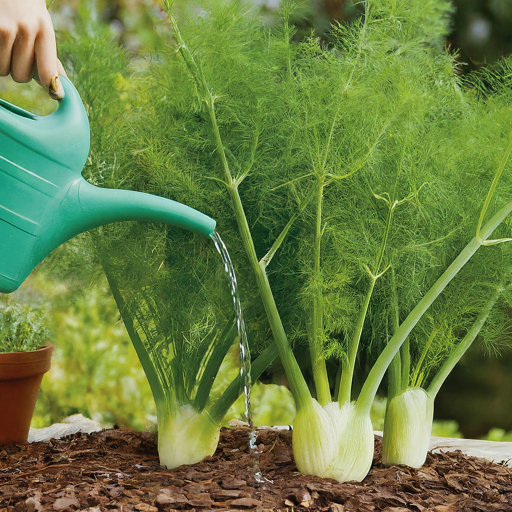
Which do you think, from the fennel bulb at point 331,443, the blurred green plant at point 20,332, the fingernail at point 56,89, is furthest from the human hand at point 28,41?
the blurred green plant at point 20,332

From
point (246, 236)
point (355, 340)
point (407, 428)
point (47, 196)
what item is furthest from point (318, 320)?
point (47, 196)

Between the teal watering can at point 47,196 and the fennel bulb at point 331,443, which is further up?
the teal watering can at point 47,196

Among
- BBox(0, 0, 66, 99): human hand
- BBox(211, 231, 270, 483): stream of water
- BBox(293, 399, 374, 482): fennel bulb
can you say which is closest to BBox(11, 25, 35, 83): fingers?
BBox(0, 0, 66, 99): human hand

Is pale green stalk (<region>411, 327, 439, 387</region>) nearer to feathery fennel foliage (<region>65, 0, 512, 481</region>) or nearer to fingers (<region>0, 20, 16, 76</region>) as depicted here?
feathery fennel foliage (<region>65, 0, 512, 481</region>)

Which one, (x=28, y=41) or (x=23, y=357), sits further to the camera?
(x=23, y=357)

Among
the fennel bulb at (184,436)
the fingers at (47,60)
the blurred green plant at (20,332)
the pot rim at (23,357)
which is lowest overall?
the fennel bulb at (184,436)

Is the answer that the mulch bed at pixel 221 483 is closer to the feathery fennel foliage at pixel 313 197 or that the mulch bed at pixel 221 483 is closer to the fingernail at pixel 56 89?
the feathery fennel foliage at pixel 313 197

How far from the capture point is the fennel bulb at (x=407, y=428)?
1153 millimetres

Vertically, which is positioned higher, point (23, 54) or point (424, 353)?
point (23, 54)

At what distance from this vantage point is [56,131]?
73 centimetres

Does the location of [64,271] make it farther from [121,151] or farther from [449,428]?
[449,428]

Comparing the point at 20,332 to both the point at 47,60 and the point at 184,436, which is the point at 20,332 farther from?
the point at 47,60

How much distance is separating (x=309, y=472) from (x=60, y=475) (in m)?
0.47

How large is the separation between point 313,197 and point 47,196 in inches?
20.5
